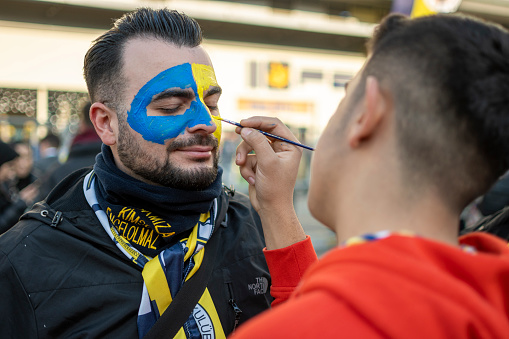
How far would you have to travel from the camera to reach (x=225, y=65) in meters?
12.6

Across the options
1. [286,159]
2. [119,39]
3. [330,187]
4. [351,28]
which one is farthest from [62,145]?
[351,28]

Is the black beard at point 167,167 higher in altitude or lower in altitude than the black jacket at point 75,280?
higher

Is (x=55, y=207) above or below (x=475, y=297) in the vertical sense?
below

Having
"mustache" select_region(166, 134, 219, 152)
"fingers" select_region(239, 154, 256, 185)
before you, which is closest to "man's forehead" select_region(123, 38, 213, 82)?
"mustache" select_region(166, 134, 219, 152)

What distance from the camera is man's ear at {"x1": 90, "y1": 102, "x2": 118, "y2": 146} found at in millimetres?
1853

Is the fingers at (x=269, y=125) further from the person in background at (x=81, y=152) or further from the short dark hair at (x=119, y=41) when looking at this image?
the person in background at (x=81, y=152)

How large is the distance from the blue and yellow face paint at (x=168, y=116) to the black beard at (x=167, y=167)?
0.16ft

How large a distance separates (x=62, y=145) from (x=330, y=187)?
7.54m

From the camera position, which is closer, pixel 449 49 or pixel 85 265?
pixel 449 49

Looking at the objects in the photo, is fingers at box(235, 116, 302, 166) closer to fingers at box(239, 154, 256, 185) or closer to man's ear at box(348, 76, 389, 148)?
fingers at box(239, 154, 256, 185)

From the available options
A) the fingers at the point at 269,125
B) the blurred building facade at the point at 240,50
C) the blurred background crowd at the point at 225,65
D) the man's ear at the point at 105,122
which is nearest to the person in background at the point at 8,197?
the blurred background crowd at the point at 225,65

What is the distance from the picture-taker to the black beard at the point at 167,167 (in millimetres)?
1737

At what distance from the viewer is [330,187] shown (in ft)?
3.14

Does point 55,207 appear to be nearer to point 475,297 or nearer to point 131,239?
point 131,239
